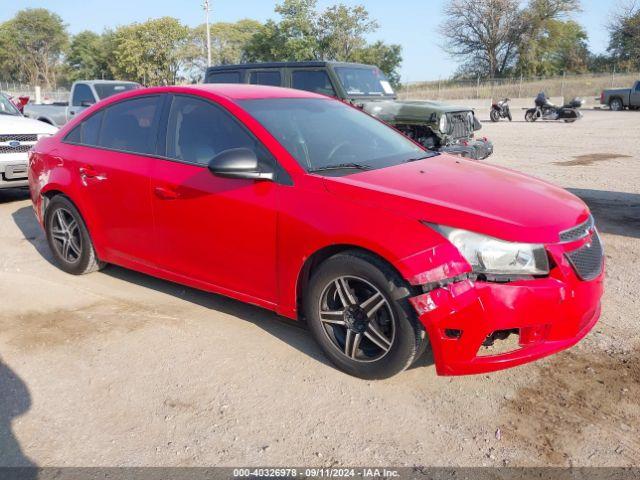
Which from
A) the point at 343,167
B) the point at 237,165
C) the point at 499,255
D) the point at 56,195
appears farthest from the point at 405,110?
the point at 499,255

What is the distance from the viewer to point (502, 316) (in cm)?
288

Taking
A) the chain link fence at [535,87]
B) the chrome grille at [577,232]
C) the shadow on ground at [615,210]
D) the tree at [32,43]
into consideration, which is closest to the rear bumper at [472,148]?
the shadow on ground at [615,210]

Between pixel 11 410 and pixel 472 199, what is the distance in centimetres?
272

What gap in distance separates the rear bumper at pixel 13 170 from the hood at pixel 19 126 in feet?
1.31

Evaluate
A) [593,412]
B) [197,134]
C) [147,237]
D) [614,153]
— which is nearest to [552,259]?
[593,412]

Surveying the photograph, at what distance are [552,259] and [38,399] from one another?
9.34 feet

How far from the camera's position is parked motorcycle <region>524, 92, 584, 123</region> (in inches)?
962

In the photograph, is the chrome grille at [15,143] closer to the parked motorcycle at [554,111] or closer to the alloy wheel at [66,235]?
the alloy wheel at [66,235]

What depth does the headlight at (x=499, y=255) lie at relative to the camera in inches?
115

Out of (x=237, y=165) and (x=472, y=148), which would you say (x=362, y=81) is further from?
(x=237, y=165)

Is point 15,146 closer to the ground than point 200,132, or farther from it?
closer to the ground

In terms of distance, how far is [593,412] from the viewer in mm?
3021

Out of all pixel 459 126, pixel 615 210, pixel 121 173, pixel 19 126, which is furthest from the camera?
pixel 459 126

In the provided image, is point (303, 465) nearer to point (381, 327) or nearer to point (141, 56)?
point (381, 327)
